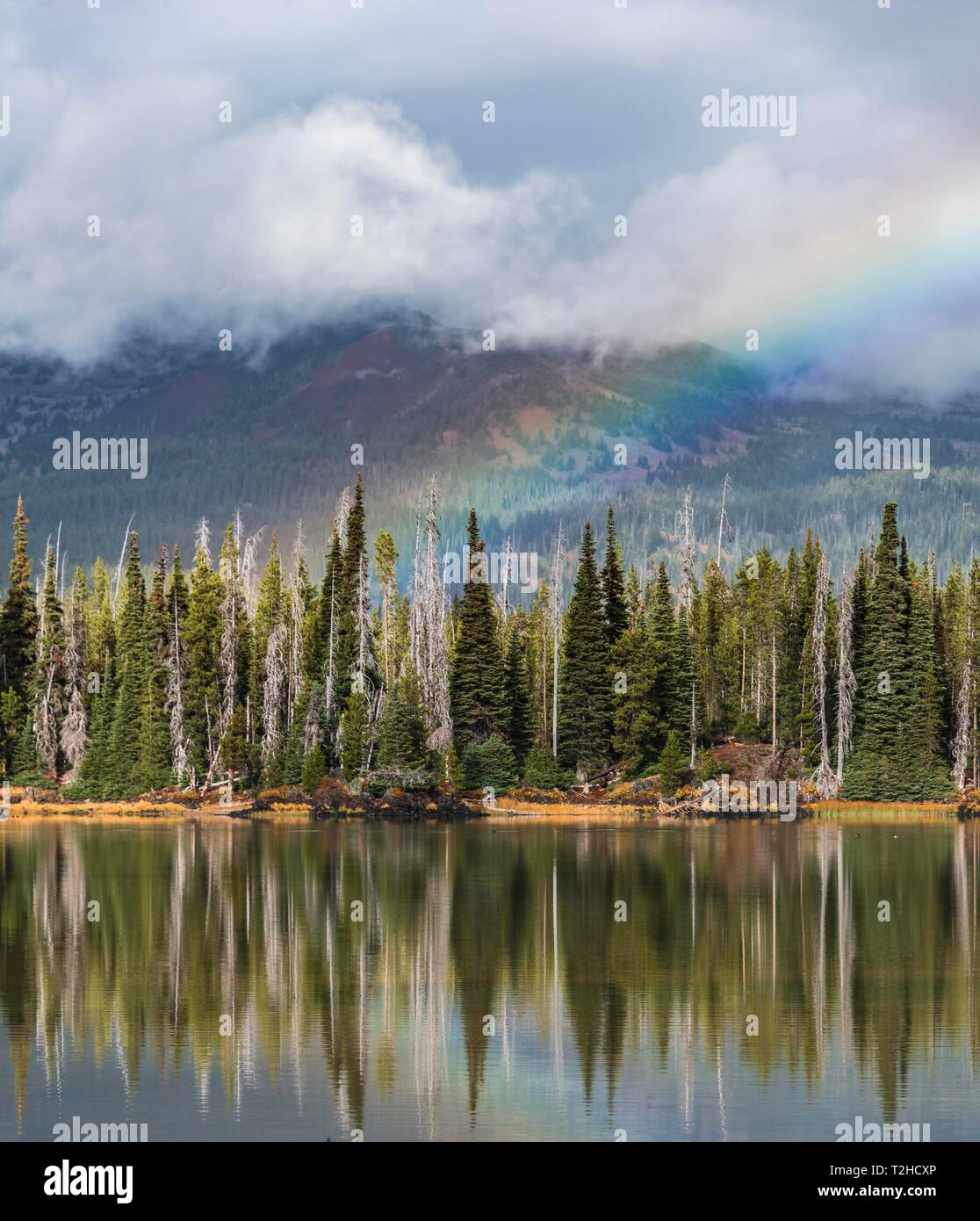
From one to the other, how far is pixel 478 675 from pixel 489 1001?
248 ft

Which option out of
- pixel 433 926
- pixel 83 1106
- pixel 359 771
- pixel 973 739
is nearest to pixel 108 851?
pixel 433 926

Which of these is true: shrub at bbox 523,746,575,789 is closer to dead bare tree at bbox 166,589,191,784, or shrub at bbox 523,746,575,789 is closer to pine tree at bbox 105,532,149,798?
dead bare tree at bbox 166,589,191,784

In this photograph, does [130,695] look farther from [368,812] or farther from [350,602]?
[368,812]

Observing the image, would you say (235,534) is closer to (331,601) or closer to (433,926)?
(331,601)

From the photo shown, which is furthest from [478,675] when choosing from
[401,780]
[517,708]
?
[401,780]

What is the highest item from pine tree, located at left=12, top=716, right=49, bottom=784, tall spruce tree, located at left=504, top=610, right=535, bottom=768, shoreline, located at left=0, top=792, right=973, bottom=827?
tall spruce tree, located at left=504, top=610, right=535, bottom=768

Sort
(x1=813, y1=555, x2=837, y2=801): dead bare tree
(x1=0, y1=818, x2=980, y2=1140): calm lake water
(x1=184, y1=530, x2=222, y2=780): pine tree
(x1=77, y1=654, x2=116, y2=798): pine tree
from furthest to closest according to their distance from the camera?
(x1=77, y1=654, x2=116, y2=798): pine tree
(x1=184, y1=530, x2=222, y2=780): pine tree
(x1=813, y1=555, x2=837, y2=801): dead bare tree
(x1=0, y1=818, x2=980, y2=1140): calm lake water

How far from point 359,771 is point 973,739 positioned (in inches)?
1475

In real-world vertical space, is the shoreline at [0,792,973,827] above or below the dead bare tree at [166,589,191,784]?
below

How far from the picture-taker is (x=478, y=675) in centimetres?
10738

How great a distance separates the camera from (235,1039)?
1123 inches

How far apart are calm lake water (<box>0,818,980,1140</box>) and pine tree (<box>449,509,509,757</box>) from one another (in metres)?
49.2

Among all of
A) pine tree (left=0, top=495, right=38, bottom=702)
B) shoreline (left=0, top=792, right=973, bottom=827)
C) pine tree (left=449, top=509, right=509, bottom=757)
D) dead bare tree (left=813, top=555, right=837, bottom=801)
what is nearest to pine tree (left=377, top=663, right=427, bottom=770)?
shoreline (left=0, top=792, right=973, bottom=827)

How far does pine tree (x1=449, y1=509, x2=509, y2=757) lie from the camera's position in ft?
351
